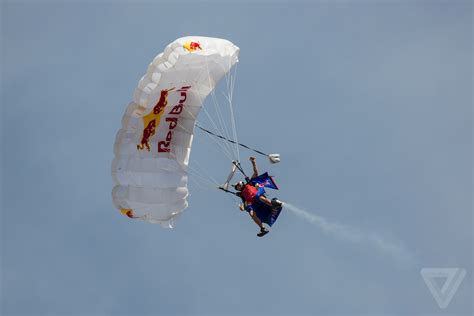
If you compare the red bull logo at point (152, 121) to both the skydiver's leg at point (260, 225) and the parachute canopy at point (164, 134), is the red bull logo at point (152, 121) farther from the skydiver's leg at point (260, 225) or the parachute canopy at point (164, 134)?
the skydiver's leg at point (260, 225)

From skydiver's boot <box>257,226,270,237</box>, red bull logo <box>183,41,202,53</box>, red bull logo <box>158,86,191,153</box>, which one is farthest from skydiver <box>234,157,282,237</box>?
red bull logo <box>183,41,202,53</box>

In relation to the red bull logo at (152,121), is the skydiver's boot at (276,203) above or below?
below

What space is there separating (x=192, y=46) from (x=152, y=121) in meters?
2.73

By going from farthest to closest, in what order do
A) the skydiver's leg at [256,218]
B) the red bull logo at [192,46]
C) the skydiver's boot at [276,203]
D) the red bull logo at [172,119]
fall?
the skydiver's leg at [256,218] → the red bull logo at [172,119] → the skydiver's boot at [276,203] → the red bull logo at [192,46]

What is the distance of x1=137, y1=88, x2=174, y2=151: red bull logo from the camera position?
31.2 m

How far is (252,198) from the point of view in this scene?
31.4 m

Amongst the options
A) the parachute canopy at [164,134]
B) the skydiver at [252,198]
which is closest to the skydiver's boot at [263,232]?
the skydiver at [252,198]

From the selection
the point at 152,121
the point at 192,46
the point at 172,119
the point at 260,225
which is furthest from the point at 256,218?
the point at 192,46

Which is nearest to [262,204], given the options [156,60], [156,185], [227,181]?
[227,181]

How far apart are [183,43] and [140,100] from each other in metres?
2.21

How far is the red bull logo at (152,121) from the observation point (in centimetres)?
3123

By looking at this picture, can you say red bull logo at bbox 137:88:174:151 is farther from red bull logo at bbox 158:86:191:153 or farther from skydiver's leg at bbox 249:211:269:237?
skydiver's leg at bbox 249:211:269:237

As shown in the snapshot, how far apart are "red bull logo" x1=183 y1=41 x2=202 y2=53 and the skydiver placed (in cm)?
388

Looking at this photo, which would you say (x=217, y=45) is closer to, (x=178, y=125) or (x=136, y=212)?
(x=178, y=125)
